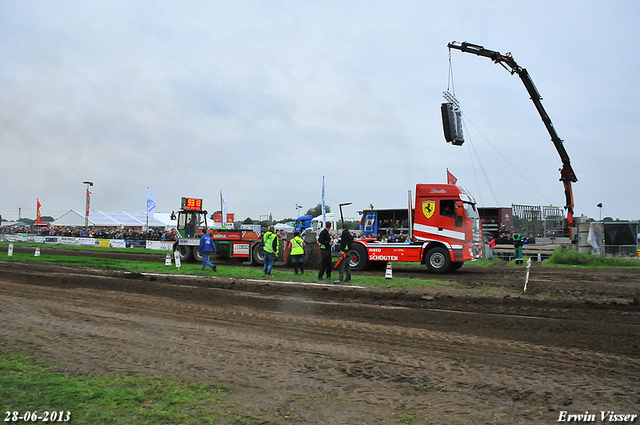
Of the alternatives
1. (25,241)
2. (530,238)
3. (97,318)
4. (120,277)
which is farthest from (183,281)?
(25,241)

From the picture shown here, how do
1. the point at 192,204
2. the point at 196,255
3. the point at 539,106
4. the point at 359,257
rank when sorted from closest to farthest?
the point at 359,257
the point at 196,255
the point at 192,204
the point at 539,106

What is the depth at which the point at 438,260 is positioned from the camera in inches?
631

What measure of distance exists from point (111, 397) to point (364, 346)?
10.8ft

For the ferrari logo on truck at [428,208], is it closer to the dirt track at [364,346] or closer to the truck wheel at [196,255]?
the dirt track at [364,346]

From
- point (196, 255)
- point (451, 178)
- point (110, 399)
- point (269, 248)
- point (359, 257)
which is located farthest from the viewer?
point (196, 255)

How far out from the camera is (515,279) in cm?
1415

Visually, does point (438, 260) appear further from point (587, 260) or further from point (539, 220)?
point (539, 220)

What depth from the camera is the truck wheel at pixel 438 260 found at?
622 inches

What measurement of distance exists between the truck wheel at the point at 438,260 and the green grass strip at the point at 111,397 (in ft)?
40.6

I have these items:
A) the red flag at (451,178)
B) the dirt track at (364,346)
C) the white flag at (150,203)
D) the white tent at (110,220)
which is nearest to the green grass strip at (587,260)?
the red flag at (451,178)

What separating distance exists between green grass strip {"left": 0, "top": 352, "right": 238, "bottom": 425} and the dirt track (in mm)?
285

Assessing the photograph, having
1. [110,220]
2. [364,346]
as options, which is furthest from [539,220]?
[110,220]

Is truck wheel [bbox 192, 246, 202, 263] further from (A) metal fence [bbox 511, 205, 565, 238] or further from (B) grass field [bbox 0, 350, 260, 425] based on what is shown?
(A) metal fence [bbox 511, 205, 565, 238]

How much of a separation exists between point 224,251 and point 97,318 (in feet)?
43.3
